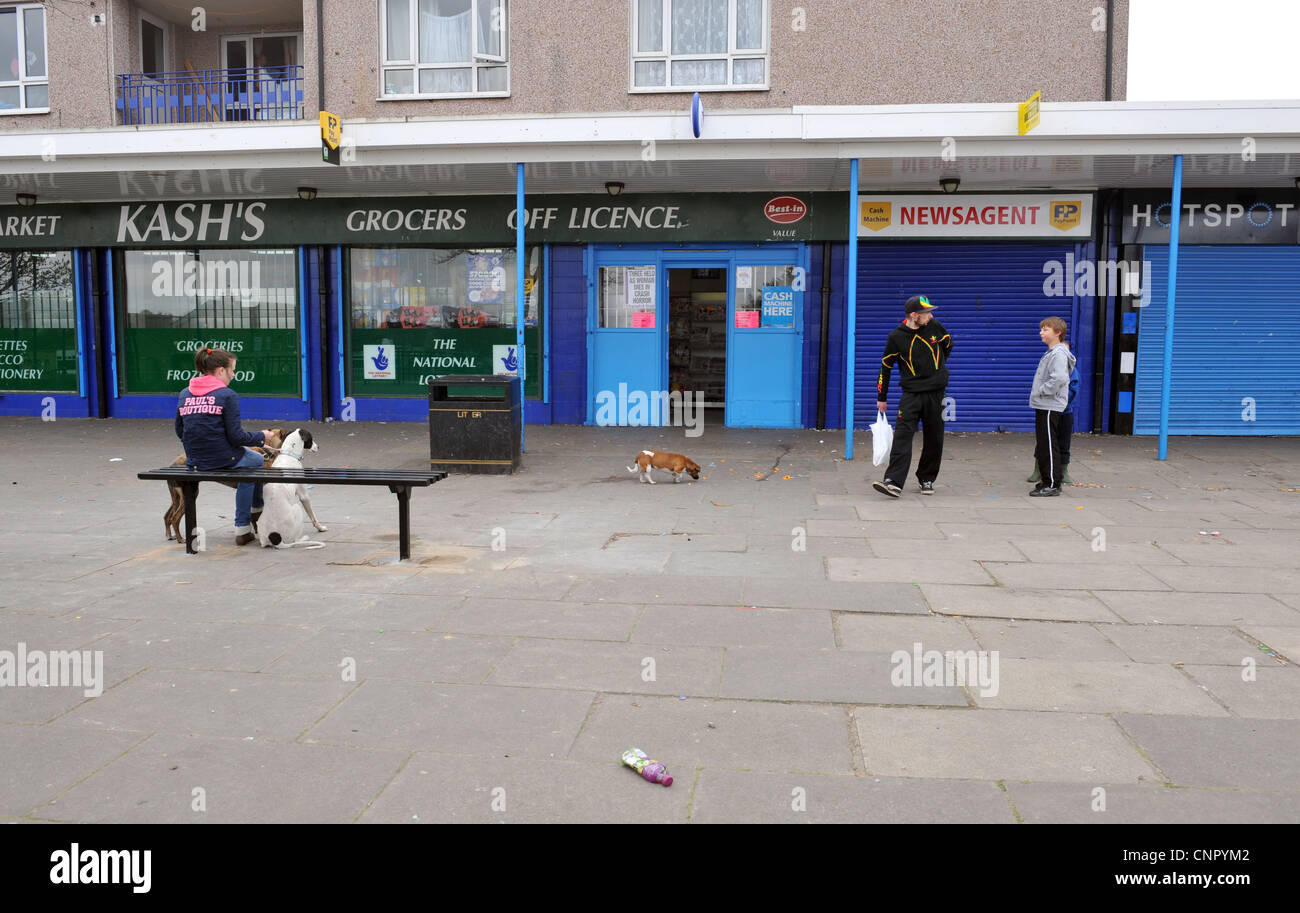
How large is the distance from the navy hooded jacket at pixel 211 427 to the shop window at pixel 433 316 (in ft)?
26.4

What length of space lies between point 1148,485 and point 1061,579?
4469mm

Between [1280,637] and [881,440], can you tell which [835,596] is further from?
[881,440]

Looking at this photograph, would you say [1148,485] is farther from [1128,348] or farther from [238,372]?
[238,372]

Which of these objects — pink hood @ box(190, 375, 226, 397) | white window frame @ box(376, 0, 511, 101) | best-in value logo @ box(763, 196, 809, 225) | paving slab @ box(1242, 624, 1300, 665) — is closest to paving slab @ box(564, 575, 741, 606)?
paving slab @ box(1242, 624, 1300, 665)

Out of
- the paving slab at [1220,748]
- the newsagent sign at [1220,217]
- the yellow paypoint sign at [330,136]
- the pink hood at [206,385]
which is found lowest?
the paving slab at [1220,748]

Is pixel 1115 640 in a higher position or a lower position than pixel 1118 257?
lower

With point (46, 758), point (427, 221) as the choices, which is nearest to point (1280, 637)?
point (46, 758)

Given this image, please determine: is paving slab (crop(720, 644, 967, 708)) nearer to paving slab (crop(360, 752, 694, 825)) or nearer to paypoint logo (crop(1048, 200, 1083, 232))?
paving slab (crop(360, 752, 694, 825))

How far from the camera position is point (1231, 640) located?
196 inches

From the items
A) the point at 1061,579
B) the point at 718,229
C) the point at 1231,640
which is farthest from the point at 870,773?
the point at 718,229

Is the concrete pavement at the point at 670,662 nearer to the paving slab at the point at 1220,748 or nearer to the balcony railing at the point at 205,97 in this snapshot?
the paving slab at the point at 1220,748

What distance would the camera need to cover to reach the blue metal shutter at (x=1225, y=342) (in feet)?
45.5

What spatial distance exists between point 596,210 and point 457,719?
37.8ft

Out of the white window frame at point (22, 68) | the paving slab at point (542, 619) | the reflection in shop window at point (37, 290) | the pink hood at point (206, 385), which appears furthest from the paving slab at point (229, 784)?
the reflection in shop window at point (37, 290)
